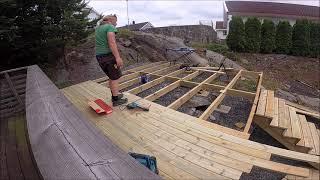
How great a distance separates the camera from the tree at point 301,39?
15.1 meters

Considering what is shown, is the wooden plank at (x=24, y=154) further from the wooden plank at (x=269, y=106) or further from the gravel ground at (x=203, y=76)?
the gravel ground at (x=203, y=76)

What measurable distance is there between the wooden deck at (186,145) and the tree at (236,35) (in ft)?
37.5

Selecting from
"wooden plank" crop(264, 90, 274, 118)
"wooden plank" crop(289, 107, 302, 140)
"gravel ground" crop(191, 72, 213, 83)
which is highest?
"gravel ground" crop(191, 72, 213, 83)

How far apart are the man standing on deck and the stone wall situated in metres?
12.7

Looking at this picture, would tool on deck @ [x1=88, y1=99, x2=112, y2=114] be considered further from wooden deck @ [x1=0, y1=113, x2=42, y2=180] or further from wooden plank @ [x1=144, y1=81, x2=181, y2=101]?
wooden deck @ [x1=0, y1=113, x2=42, y2=180]

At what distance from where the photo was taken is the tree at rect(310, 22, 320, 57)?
1544cm

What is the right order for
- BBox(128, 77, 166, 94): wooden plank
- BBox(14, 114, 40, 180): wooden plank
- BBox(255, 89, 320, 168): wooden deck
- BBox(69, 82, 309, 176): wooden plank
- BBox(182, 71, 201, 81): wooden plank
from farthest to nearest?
BBox(182, 71, 201, 81): wooden plank
BBox(128, 77, 166, 94): wooden plank
BBox(255, 89, 320, 168): wooden deck
BBox(14, 114, 40, 180): wooden plank
BBox(69, 82, 309, 176): wooden plank

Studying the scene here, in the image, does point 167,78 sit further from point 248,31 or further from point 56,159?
point 248,31

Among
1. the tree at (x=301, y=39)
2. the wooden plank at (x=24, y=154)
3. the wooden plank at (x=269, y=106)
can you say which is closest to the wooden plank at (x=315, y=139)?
the wooden plank at (x=269, y=106)

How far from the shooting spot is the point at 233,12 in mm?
27281

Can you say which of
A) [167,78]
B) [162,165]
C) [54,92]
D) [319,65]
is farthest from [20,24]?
[319,65]

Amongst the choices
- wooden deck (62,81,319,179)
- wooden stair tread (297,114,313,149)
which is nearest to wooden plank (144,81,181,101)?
wooden deck (62,81,319,179)

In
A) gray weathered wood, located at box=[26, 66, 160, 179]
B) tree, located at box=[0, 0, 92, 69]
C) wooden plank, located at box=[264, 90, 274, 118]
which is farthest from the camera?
tree, located at box=[0, 0, 92, 69]

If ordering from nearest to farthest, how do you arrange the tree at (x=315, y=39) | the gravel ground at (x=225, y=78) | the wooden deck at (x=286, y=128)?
the wooden deck at (x=286, y=128)
the gravel ground at (x=225, y=78)
the tree at (x=315, y=39)
